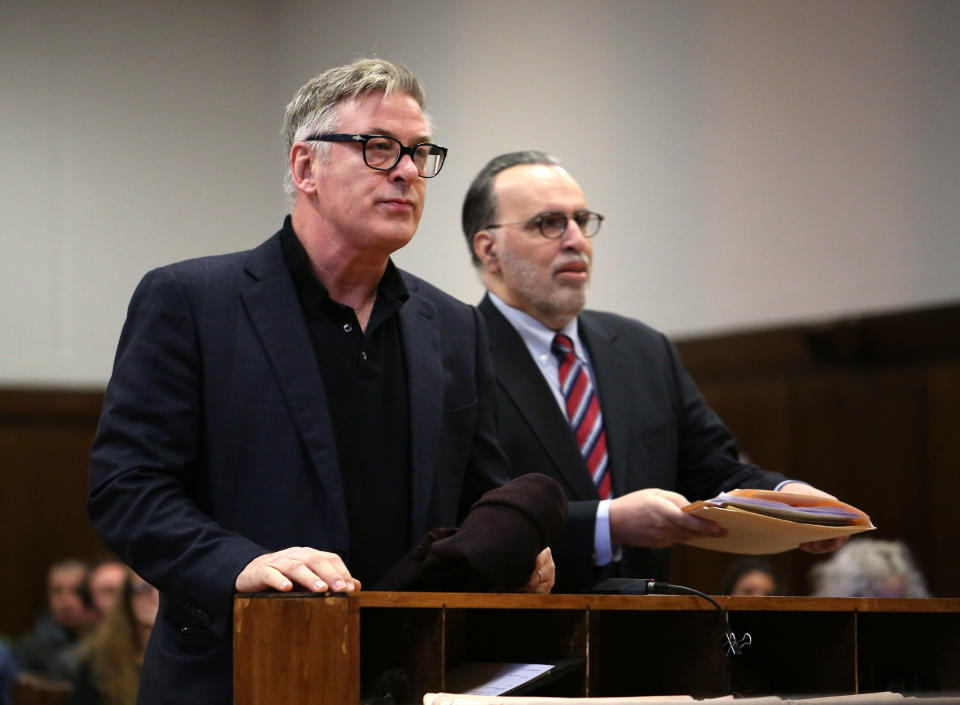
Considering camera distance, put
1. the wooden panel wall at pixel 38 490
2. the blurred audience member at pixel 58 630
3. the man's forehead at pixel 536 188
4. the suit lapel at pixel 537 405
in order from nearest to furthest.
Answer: the suit lapel at pixel 537 405 → the man's forehead at pixel 536 188 → the blurred audience member at pixel 58 630 → the wooden panel wall at pixel 38 490

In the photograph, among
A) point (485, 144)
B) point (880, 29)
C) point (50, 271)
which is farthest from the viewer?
point (50, 271)

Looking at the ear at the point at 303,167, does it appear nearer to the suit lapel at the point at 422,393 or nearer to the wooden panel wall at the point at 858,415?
the suit lapel at the point at 422,393

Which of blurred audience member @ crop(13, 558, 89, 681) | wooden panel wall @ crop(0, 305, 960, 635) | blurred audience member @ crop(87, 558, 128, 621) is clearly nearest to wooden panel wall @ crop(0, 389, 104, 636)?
blurred audience member @ crop(13, 558, 89, 681)

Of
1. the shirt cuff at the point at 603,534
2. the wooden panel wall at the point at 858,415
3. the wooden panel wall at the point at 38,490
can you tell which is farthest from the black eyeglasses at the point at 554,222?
the wooden panel wall at the point at 38,490

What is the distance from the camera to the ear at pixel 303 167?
90.5 inches

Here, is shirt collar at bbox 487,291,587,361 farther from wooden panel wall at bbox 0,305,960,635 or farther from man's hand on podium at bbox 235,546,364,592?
wooden panel wall at bbox 0,305,960,635

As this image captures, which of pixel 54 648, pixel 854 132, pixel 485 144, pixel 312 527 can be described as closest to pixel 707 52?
pixel 854 132

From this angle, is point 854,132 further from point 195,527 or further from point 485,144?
point 195,527

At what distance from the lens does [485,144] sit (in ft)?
23.9

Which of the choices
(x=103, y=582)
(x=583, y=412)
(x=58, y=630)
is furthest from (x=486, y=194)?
(x=58, y=630)

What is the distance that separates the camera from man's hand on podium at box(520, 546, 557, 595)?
1979 mm

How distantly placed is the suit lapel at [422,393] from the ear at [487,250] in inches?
37.5

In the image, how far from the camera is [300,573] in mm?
1645

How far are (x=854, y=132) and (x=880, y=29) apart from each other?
0.45 meters
